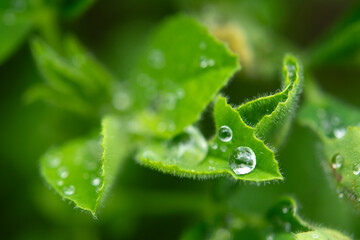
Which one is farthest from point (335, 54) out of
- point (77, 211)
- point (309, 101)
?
point (77, 211)

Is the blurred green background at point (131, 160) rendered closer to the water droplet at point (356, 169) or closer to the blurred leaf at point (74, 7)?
the blurred leaf at point (74, 7)

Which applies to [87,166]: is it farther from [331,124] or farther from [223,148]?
[331,124]

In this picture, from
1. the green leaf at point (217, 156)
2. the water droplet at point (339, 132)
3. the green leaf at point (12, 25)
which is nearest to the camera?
the green leaf at point (217, 156)

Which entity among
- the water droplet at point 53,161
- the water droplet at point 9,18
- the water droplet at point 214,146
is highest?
the water droplet at point 9,18

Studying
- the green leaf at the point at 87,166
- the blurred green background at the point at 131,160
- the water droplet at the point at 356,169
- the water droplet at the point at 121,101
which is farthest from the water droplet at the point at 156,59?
the water droplet at the point at 356,169

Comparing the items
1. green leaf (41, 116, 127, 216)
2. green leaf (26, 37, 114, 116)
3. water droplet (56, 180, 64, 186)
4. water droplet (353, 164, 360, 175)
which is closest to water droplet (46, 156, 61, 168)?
green leaf (41, 116, 127, 216)

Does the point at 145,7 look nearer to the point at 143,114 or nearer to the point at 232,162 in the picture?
the point at 143,114

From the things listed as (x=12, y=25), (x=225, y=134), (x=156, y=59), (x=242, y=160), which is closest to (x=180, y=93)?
(x=156, y=59)
